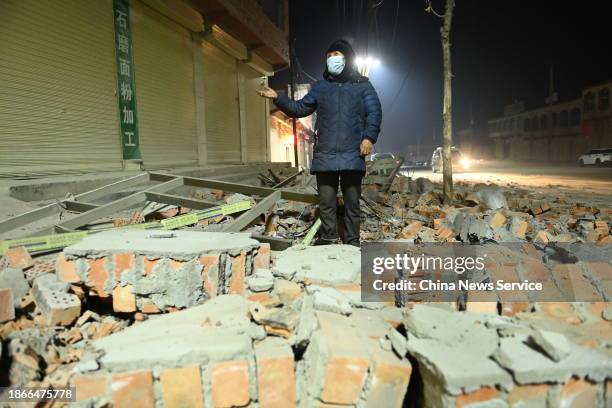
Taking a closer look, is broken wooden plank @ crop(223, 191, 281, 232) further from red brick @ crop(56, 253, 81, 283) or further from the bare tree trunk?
the bare tree trunk

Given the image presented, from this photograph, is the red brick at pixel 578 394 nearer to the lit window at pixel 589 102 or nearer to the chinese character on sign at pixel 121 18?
the chinese character on sign at pixel 121 18

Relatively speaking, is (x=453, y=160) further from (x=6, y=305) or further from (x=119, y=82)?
(x=6, y=305)

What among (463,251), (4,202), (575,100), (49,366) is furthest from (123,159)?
(575,100)

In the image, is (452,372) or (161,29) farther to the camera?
(161,29)

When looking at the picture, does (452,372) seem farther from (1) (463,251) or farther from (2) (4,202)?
(2) (4,202)

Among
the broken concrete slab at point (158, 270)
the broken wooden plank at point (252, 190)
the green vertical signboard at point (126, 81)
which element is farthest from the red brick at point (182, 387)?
the green vertical signboard at point (126, 81)

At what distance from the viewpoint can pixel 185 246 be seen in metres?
2.21

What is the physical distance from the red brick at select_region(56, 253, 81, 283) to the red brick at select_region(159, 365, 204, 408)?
1.12 m

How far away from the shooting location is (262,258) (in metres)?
2.35

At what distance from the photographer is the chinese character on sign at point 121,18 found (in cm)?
605

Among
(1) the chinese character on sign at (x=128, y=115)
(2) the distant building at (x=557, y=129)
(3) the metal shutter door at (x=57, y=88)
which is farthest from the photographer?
(2) the distant building at (x=557, y=129)

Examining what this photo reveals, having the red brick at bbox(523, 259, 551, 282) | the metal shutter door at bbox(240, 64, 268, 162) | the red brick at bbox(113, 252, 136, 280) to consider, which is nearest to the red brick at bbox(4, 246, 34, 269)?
the red brick at bbox(113, 252, 136, 280)

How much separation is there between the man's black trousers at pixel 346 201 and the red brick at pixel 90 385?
218cm

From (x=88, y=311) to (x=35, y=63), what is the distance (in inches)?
171
